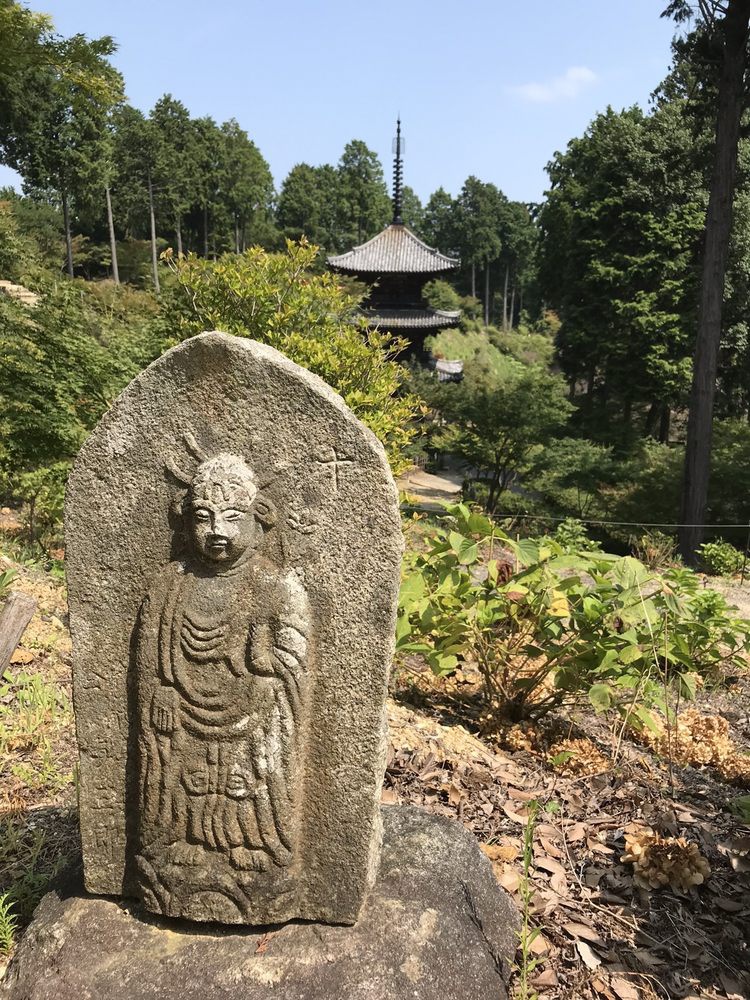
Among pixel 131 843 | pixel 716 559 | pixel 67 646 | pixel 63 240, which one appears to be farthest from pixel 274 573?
pixel 63 240

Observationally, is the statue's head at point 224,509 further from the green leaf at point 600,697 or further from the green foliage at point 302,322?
the green foliage at point 302,322

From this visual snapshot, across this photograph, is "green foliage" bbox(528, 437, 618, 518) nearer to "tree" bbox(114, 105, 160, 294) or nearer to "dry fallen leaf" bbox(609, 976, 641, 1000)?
"dry fallen leaf" bbox(609, 976, 641, 1000)

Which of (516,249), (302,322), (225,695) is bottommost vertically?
(225,695)

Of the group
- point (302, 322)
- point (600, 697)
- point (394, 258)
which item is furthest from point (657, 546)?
point (394, 258)

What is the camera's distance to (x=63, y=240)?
1277 inches

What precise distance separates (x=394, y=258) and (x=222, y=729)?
22.9 meters

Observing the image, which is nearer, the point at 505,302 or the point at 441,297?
the point at 441,297

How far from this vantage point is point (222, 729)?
2039 millimetres

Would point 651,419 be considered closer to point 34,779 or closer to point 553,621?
point 553,621

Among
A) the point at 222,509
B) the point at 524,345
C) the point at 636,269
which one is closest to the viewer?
the point at 222,509

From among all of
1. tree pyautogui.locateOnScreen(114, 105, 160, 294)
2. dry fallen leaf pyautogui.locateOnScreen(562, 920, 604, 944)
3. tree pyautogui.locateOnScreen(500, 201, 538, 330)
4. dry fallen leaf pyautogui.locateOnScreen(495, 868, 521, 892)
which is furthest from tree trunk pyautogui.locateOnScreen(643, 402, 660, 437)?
tree pyautogui.locateOnScreen(500, 201, 538, 330)

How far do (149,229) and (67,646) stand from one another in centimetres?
3471

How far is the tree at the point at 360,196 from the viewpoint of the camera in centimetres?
4450

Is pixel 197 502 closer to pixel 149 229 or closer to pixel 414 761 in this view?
pixel 414 761
